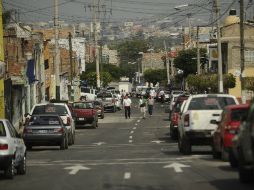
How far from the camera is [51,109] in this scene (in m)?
40.4

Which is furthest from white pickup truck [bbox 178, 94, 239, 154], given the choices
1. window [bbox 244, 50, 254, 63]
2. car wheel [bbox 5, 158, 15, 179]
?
window [bbox 244, 50, 254, 63]

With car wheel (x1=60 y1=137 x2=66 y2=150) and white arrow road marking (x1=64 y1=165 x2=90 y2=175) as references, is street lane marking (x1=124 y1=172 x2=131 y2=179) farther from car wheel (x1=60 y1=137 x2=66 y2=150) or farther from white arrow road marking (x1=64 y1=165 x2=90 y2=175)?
car wheel (x1=60 y1=137 x2=66 y2=150)

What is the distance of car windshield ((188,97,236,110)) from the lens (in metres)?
28.5

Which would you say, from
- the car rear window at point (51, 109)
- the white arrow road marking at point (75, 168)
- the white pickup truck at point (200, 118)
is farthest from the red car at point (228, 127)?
the car rear window at point (51, 109)

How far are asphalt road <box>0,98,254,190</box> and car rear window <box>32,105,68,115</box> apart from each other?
89.5 inches

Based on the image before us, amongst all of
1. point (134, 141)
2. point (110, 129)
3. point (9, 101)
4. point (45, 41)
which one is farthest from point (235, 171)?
point (45, 41)

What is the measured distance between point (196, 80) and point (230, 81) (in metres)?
4.91

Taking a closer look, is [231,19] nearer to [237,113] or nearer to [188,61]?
[188,61]

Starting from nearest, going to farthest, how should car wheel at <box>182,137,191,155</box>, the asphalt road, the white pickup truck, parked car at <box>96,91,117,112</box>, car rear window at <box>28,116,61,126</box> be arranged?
the asphalt road
the white pickup truck
car wheel at <box>182,137,191,155</box>
car rear window at <box>28,116,61,126</box>
parked car at <box>96,91,117,112</box>

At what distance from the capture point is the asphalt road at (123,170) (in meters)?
19.0

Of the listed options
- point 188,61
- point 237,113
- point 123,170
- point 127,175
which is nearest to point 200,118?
point 237,113

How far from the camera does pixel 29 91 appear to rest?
70.0m

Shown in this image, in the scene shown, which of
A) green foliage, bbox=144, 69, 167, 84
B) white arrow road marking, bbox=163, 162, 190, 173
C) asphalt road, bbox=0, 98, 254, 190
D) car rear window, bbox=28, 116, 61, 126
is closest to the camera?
asphalt road, bbox=0, 98, 254, 190

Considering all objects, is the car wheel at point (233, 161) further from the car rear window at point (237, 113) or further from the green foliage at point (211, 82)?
the green foliage at point (211, 82)
